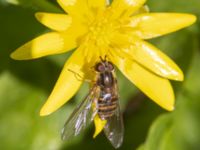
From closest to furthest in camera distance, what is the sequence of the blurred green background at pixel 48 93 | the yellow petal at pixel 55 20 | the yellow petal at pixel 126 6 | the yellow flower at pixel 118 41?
the yellow petal at pixel 55 20 < the yellow flower at pixel 118 41 < the yellow petal at pixel 126 6 < the blurred green background at pixel 48 93

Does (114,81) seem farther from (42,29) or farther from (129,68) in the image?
(42,29)

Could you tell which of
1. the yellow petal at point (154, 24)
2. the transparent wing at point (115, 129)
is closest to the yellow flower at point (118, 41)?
the yellow petal at point (154, 24)

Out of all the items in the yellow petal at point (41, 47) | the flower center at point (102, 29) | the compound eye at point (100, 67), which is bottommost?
the compound eye at point (100, 67)

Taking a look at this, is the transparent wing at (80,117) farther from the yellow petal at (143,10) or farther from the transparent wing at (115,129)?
the yellow petal at (143,10)

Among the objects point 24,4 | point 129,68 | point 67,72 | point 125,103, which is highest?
point 24,4

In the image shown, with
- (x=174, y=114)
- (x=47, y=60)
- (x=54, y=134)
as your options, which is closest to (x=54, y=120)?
(x=54, y=134)

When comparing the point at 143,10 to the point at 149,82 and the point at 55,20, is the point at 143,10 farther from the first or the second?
the point at 55,20
